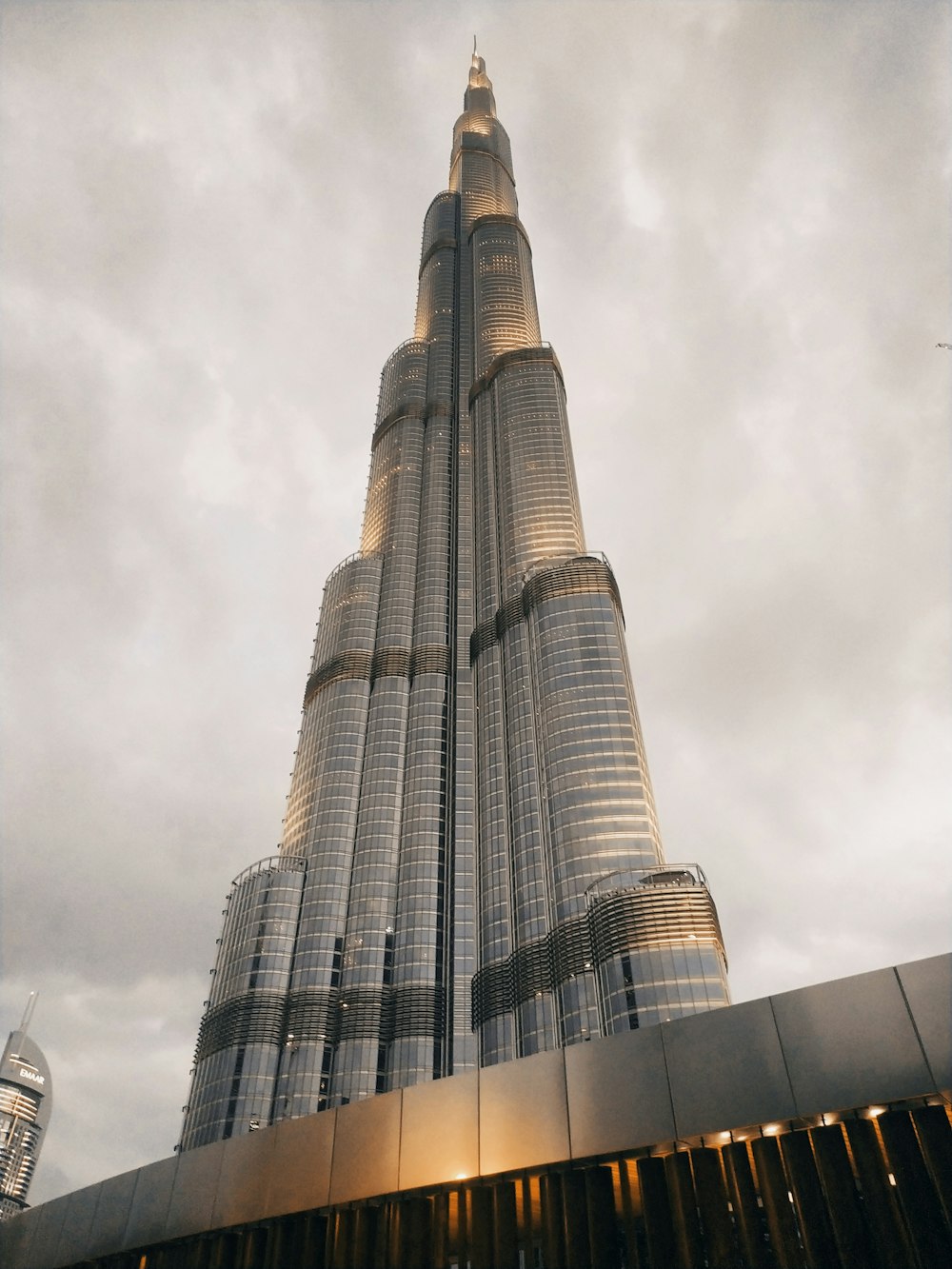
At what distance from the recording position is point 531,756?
6959 inches

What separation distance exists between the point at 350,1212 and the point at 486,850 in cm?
15088

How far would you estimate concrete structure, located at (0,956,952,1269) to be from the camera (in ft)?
66.6

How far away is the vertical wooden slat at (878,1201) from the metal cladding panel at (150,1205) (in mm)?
23216

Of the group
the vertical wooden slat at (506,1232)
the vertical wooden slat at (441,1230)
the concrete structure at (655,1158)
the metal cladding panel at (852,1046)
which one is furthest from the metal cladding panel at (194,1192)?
the metal cladding panel at (852,1046)

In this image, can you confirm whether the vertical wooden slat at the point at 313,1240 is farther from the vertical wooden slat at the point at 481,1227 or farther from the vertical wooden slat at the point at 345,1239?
the vertical wooden slat at the point at 481,1227

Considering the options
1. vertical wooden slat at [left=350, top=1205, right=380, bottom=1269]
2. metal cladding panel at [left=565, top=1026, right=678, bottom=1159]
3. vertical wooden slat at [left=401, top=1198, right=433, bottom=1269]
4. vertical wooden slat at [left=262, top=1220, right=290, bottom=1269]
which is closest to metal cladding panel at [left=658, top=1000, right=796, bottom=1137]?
metal cladding panel at [left=565, top=1026, right=678, bottom=1159]

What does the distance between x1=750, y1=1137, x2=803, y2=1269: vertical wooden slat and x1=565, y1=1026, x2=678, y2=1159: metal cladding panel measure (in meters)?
2.12

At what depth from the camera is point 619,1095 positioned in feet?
77.3

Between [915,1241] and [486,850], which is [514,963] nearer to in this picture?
[486,850]

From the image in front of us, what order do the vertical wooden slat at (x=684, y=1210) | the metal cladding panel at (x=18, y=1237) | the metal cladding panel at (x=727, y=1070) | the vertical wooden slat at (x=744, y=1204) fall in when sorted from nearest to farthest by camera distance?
the vertical wooden slat at (x=744, y=1204), the vertical wooden slat at (x=684, y=1210), the metal cladding panel at (x=727, y=1070), the metal cladding panel at (x=18, y=1237)

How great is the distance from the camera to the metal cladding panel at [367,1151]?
1033 inches

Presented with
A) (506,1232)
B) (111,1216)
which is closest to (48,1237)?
(111,1216)

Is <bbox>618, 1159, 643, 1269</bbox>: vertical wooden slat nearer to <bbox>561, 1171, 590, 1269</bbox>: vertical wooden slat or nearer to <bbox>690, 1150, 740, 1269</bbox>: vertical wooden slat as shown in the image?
<bbox>561, 1171, 590, 1269</bbox>: vertical wooden slat

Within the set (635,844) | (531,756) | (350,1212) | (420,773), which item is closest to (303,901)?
(420,773)
